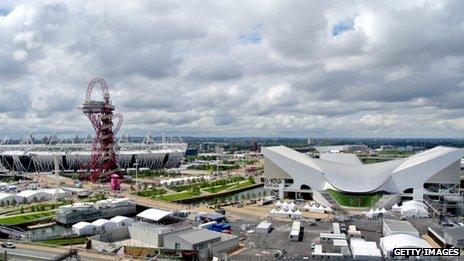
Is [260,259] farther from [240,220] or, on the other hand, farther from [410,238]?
[240,220]

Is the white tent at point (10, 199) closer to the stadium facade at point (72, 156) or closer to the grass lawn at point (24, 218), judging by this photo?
the grass lawn at point (24, 218)

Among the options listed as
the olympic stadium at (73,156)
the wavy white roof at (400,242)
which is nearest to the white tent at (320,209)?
the wavy white roof at (400,242)

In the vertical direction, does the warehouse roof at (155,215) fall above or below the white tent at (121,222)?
above

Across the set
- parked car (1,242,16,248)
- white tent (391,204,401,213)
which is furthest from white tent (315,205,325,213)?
parked car (1,242,16,248)

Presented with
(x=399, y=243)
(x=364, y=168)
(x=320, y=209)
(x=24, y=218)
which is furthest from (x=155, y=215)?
(x=364, y=168)

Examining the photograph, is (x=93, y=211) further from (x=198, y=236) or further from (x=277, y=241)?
(x=277, y=241)

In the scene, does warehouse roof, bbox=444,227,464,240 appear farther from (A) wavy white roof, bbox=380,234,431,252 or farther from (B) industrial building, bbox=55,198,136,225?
(B) industrial building, bbox=55,198,136,225
